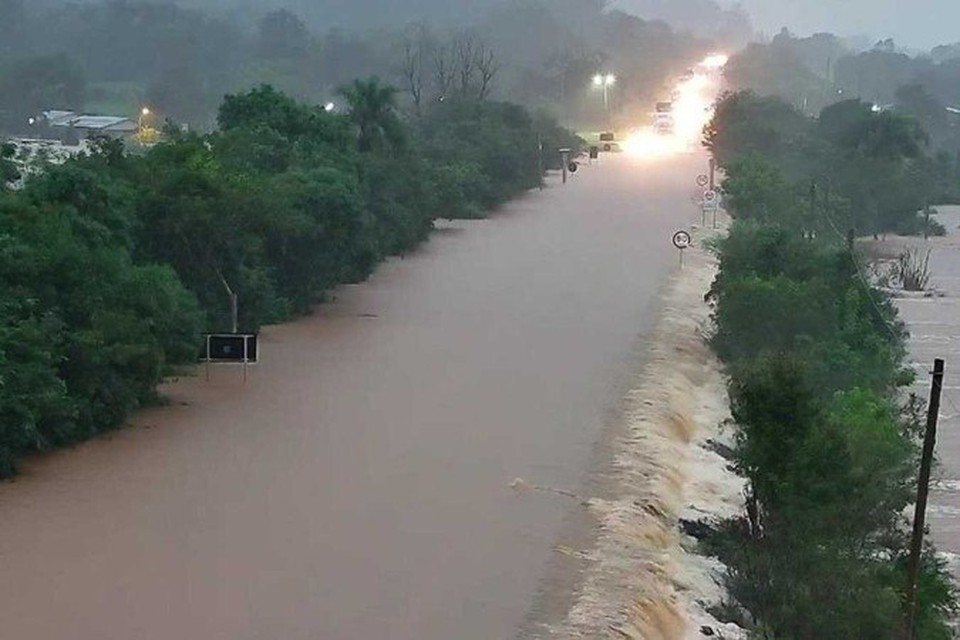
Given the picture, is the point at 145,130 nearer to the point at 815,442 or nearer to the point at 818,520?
the point at 815,442

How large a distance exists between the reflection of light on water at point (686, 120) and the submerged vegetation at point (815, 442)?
34642 mm

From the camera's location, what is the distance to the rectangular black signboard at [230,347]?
24281 millimetres

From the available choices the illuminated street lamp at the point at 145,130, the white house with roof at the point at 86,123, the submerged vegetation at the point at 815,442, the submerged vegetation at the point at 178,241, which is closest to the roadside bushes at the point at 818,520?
the submerged vegetation at the point at 815,442

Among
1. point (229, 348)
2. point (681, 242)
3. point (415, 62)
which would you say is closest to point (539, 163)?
point (681, 242)

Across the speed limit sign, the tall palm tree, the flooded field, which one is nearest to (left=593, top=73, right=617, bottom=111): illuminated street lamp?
the flooded field

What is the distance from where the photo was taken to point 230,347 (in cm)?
2444

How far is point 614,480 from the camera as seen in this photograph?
1992 cm

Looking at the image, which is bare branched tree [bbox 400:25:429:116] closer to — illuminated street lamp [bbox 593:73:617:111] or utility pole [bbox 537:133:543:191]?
utility pole [bbox 537:133:543:191]

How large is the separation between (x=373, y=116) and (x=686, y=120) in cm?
6257

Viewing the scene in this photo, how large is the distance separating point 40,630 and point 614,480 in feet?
27.6

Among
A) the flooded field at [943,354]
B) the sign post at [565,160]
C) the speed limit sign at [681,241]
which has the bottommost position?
the flooded field at [943,354]

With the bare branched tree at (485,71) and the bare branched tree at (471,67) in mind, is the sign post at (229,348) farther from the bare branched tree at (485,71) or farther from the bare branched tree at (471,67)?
the bare branched tree at (471,67)

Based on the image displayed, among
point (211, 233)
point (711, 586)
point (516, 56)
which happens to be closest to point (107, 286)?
point (211, 233)

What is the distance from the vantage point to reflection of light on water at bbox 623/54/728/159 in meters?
84.7
